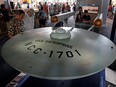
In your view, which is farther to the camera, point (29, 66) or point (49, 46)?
point (49, 46)

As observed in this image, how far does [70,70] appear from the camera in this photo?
705 mm

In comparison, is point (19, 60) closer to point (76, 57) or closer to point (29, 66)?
point (29, 66)

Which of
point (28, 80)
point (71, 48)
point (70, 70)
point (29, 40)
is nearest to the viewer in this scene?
point (70, 70)

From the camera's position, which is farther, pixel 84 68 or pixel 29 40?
pixel 29 40

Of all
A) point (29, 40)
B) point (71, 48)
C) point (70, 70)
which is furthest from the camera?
point (29, 40)

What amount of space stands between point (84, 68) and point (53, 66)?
0.16 meters

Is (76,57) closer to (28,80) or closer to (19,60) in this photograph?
(19,60)

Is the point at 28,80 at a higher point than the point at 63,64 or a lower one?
lower

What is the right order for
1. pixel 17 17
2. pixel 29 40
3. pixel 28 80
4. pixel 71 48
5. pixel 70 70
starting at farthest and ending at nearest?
pixel 17 17 → pixel 28 80 → pixel 29 40 → pixel 71 48 → pixel 70 70

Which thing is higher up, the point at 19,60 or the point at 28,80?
the point at 19,60

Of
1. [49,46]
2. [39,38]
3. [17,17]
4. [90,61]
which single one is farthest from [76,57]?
[17,17]

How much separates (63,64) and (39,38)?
31 cm

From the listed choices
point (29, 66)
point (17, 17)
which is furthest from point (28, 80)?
point (17, 17)

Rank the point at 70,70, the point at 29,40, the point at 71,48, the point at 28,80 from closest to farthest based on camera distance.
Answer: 1. the point at 70,70
2. the point at 71,48
3. the point at 29,40
4. the point at 28,80
